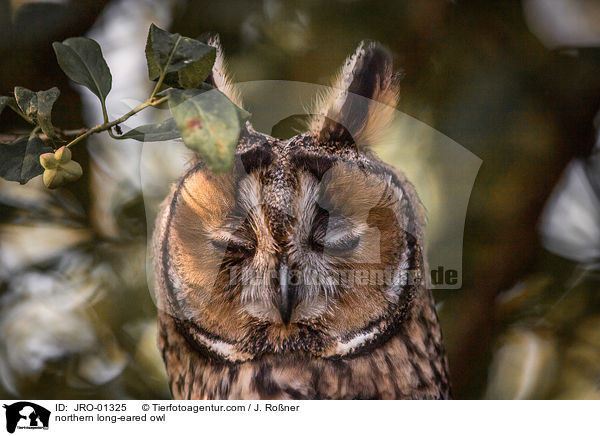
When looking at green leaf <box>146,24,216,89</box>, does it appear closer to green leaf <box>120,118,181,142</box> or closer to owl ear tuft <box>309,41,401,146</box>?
green leaf <box>120,118,181,142</box>

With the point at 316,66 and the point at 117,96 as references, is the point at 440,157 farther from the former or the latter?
the point at 117,96

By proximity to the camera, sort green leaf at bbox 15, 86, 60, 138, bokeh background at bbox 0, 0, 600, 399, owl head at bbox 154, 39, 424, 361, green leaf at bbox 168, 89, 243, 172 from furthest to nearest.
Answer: bokeh background at bbox 0, 0, 600, 399 → owl head at bbox 154, 39, 424, 361 → green leaf at bbox 15, 86, 60, 138 → green leaf at bbox 168, 89, 243, 172

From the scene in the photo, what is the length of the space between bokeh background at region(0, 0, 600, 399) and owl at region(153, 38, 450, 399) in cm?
8

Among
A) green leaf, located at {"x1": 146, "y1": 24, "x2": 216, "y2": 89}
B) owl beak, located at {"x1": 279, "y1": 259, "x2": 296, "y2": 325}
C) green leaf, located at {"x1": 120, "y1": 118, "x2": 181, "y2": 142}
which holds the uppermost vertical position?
green leaf, located at {"x1": 146, "y1": 24, "x2": 216, "y2": 89}

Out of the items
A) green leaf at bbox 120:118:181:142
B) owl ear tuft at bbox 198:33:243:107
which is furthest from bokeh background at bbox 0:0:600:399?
green leaf at bbox 120:118:181:142

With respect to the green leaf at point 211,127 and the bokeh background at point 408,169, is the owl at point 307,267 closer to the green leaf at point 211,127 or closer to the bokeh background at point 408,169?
the bokeh background at point 408,169

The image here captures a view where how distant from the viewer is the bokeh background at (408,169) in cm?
103

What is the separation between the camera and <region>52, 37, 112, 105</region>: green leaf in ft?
2.53

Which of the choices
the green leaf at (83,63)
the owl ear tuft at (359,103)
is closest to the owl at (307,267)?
the owl ear tuft at (359,103)

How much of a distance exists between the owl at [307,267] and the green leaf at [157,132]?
0.11 metres

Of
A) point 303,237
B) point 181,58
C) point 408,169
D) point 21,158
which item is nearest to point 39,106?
point 21,158
